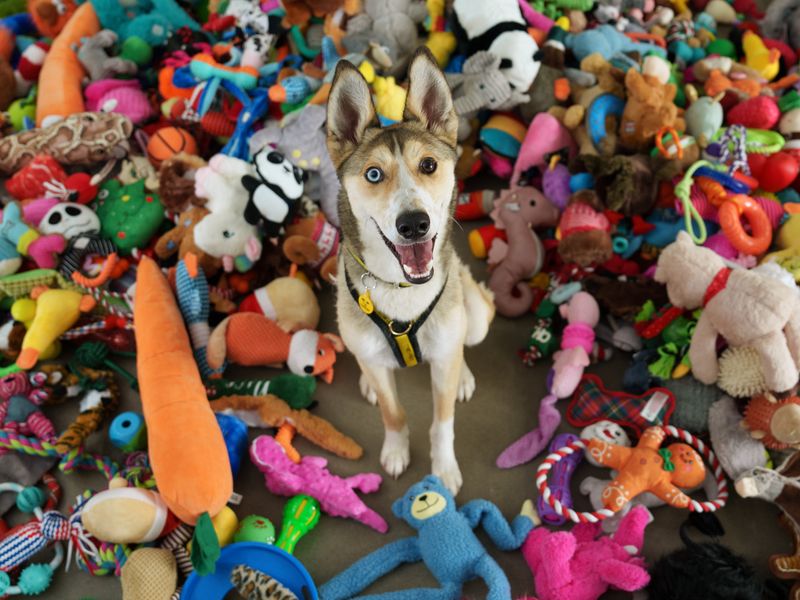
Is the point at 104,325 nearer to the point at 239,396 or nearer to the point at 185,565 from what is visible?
Answer: the point at 239,396

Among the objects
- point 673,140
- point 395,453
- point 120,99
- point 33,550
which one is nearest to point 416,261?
point 395,453

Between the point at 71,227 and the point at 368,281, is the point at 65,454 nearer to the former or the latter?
the point at 71,227

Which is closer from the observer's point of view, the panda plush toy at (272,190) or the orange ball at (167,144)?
the panda plush toy at (272,190)

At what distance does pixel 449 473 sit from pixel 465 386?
38 cm

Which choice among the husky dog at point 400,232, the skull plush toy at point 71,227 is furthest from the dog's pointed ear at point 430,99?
the skull plush toy at point 71,227

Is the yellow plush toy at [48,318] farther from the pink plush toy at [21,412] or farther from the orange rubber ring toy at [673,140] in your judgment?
the orange rubber ring toy at [673,140]

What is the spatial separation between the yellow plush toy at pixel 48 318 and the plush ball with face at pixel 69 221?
0.89 feet

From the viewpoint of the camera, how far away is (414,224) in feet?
4.45

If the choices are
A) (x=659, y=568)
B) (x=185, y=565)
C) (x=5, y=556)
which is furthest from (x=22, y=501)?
(x=659, y=568)

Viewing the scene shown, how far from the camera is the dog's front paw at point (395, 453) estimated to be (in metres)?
2.00

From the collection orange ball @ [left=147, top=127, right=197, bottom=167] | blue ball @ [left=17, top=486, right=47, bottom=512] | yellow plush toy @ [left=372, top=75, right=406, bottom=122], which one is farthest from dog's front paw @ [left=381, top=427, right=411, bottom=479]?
orange ball @ [left=147, top=127, right=197, bottom=167]

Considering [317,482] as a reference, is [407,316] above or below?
above

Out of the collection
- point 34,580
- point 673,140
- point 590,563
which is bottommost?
point 34,580

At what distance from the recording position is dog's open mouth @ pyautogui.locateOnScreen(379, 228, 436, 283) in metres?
1.47
